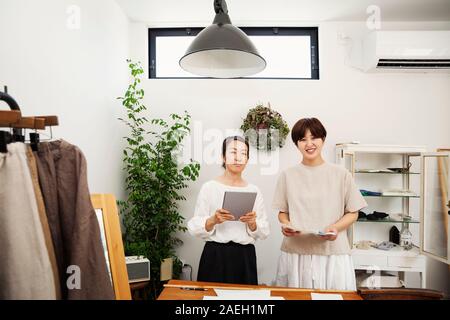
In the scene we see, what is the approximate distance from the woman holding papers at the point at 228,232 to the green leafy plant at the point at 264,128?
1.23 meters

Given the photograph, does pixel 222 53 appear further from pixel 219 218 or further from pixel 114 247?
pixel 114 247

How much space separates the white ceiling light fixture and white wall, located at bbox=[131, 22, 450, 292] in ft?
5.18

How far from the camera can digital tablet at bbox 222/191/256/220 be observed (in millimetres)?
1884

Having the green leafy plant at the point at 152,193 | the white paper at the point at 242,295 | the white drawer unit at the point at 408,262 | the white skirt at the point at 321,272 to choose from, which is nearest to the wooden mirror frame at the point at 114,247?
the white paper at the point at 242,295

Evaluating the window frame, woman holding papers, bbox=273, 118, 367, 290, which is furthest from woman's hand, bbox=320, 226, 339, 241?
the window frame

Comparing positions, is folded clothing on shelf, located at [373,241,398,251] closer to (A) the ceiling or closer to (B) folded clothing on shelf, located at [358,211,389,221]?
(B) folded clothing on shelf, located at [358,211,389,221]

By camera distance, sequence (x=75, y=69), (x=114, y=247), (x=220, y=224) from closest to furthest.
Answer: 1. (x=114, y=247)
2. (x=220, y=224)
3. (x=75, y=69)

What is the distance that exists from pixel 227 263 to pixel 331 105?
221cm

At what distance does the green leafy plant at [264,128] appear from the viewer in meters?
3.35

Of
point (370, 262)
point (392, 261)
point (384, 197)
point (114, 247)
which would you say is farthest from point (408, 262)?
point (114, 247)

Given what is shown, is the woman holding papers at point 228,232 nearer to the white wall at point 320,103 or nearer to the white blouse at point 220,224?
the white blouse at point 220,224

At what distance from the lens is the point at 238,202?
1906mm

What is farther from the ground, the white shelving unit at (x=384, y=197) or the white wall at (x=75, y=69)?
the white wall at (x=75, y=69)
